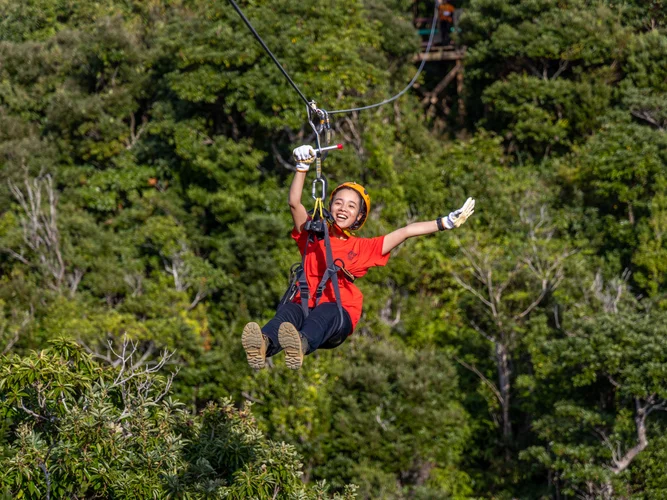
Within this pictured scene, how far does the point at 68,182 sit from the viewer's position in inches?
917

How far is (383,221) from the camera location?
20.8 metres

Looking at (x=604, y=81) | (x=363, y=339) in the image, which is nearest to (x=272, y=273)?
(x=363, y=339)

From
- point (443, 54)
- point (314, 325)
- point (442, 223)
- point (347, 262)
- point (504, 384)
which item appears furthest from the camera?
point (443, 54)

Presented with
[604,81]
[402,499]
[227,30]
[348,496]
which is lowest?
[402,499]

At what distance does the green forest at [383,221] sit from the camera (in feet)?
57.2

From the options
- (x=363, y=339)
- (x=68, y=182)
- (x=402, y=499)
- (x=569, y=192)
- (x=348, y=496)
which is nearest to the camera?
(x=348, y=496)

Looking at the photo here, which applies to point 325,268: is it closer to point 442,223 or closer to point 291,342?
point 442,223

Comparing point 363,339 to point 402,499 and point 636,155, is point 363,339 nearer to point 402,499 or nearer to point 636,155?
point 402,499

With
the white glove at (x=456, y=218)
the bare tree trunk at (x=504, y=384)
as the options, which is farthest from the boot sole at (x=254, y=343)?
the bare tree trunk at (x=504, y=384)

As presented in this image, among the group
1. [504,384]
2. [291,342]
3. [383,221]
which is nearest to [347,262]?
[291,342]

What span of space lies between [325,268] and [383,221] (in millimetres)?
14084

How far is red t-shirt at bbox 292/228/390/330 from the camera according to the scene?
6621 millimetres

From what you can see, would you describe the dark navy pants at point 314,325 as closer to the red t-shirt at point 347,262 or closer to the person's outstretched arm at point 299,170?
the red t-shirt at point 347,262

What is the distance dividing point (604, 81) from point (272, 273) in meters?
9.06
